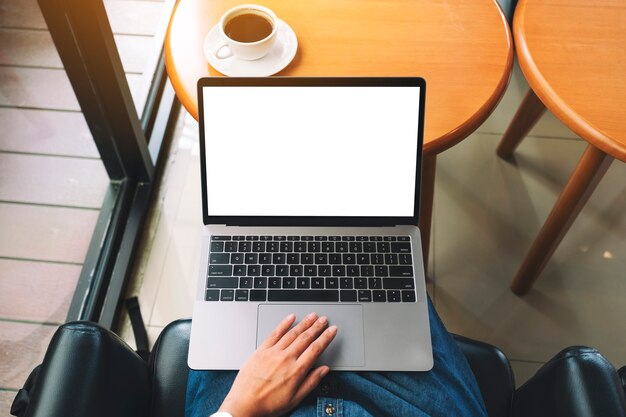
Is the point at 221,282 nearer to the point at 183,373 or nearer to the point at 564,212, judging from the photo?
the point at 183,373

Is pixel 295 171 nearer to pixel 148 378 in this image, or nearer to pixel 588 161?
pixel 148 378

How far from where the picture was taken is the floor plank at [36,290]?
141cm

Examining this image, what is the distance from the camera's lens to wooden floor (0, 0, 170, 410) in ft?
4.52

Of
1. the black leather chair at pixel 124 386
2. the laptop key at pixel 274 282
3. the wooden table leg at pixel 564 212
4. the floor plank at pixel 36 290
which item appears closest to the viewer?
the black leather chair at pixel 124 386

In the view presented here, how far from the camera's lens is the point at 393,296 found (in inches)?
37.2

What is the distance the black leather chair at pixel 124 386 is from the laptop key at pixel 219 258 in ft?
0.64

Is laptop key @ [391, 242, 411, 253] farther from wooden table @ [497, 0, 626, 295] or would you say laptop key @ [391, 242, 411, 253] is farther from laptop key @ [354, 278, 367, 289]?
wooden table @ [497, 0, 626, 295]

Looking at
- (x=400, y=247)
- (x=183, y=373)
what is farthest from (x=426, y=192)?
(x=183, y=373)

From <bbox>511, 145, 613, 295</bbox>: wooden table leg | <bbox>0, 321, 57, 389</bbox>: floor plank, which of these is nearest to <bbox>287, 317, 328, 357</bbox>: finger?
<bbox>511, 145, 613, 295</bbox>: wooden table leg

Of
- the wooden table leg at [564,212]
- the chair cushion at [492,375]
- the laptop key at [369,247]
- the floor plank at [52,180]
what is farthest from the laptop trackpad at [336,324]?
the floor plank at [52,180]

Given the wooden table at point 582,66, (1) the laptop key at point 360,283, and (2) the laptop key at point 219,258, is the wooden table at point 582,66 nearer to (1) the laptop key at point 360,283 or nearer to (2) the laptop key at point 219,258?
(1) the laptop key at point 360,283

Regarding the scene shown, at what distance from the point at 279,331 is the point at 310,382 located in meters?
0.09

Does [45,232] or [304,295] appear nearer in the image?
[304,295]

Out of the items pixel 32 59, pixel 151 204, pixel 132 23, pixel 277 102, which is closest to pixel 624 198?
pixel 277 102
